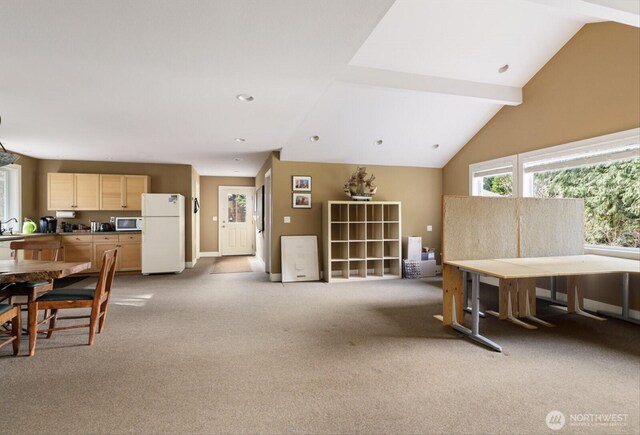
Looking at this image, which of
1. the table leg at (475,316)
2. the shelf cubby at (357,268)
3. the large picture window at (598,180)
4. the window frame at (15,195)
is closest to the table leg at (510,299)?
the table leg at (475,316)

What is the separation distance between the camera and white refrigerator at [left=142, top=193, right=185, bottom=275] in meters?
6.02

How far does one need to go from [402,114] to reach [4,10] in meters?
4.35

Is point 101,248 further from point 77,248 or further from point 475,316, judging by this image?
point 475,316

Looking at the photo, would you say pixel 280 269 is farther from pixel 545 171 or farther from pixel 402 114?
pixel 545 171

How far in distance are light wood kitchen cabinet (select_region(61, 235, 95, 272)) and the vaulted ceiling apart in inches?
63.3

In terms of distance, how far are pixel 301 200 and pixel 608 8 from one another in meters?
4.52

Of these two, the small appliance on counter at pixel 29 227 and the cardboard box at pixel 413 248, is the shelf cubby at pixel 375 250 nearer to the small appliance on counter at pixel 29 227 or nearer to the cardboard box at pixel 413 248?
the cardboard box at pixel 413 248

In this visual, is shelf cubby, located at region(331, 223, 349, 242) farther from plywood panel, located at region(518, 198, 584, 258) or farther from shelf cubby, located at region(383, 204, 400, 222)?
plywood panel, located at region(518, 198, 584, 258)

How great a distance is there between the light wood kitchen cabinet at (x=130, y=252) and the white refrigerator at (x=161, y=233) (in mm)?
312

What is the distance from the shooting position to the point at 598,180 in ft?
13.1

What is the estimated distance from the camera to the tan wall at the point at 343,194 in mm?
5746

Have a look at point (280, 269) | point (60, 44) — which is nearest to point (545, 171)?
point (280, 269)

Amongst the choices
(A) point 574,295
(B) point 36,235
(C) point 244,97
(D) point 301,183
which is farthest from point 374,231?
(B) point 36,235

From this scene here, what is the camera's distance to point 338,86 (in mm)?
3936
